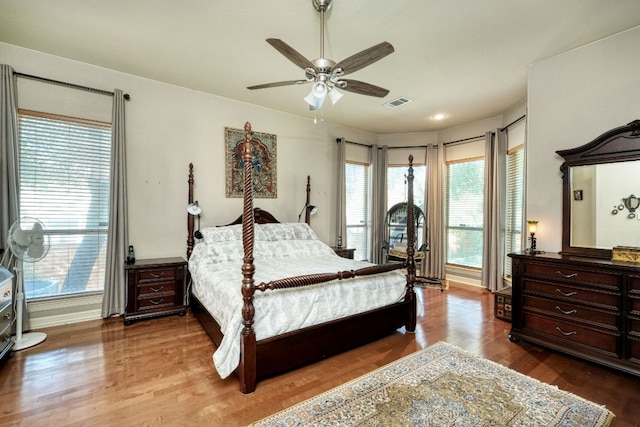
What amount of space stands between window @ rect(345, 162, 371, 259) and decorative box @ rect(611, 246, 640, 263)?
11.7ft

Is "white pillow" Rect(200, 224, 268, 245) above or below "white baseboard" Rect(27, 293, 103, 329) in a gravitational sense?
above

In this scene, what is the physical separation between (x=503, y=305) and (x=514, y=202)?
5.72 feet

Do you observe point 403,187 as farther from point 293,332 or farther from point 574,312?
point 293,332

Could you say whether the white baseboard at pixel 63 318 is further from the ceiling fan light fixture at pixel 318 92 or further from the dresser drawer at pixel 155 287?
the ceiling fan light fixture at pixel 318 92

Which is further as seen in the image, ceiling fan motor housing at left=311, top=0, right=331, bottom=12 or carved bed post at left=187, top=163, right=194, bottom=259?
carved bed post at left=187, top=163, right=194, bottom=259

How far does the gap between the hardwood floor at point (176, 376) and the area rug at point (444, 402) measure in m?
0.14

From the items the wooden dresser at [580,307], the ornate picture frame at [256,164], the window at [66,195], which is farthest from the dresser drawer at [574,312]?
the window at [66,195]

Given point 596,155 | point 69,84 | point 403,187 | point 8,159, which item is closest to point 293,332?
point 596,155

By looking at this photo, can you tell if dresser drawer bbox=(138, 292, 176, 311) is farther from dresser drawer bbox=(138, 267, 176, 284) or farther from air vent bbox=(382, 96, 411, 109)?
air vent bbox=(382, 96, 411, 109)

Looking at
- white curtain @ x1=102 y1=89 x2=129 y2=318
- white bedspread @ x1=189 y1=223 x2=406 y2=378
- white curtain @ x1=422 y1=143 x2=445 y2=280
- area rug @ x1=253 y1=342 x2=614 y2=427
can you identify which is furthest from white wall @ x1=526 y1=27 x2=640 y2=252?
white curtain @ x1=102 y1=89 x2=129 y2=318

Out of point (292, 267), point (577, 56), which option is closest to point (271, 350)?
point (292, 267)

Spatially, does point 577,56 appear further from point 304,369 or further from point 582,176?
point 304,369

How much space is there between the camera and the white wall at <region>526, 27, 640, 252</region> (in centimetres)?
257

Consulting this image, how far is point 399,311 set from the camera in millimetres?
3045
